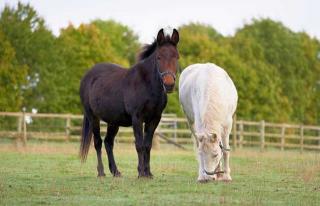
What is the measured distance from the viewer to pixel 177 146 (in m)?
30.4

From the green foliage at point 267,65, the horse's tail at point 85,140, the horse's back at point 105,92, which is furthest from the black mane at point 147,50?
the green foliage at point 267,65

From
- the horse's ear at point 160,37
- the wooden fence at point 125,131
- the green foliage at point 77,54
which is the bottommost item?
the wooden fence at point 125,131

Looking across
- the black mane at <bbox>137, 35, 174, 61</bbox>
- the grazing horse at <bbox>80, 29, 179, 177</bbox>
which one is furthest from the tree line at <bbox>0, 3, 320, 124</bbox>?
the black mane at <bbox>137, 35, 174, 61</bbox>

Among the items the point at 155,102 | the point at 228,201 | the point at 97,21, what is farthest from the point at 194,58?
the point at 228,201

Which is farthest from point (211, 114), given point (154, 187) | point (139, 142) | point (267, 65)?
point (267, 65)

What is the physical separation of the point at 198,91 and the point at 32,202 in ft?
12.9

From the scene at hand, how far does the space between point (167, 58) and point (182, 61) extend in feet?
106

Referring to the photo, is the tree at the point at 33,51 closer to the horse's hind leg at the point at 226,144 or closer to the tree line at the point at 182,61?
the tree line at the point at 182,61

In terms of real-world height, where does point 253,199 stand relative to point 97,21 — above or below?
below

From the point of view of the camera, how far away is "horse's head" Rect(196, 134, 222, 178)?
37.6 feet

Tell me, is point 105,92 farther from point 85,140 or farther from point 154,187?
point 154,187

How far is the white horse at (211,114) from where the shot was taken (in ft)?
37.7

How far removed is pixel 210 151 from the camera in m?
11.4

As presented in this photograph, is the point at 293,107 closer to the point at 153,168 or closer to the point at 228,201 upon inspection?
the point at 153,168
